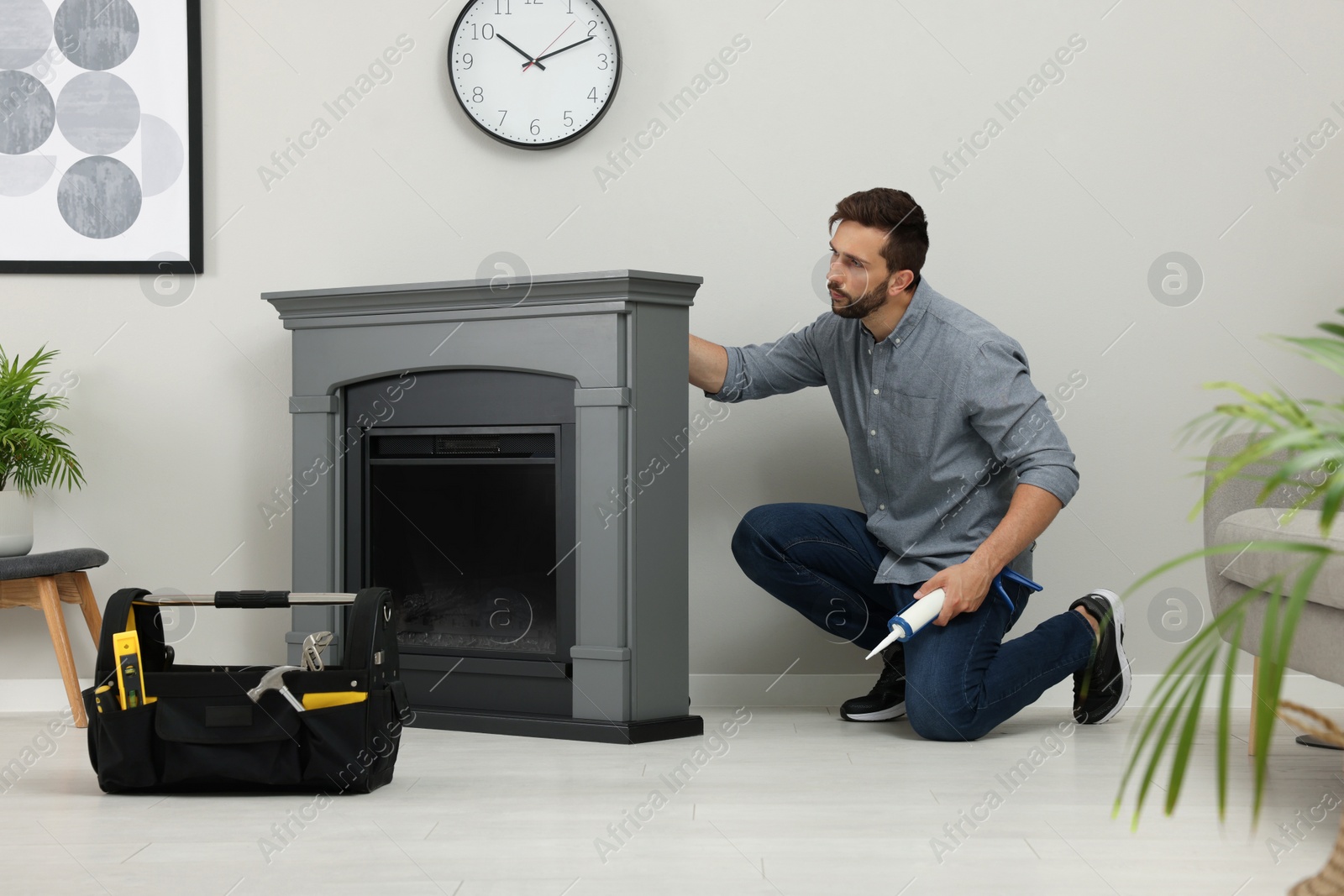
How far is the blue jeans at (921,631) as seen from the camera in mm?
2053

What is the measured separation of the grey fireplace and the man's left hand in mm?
481

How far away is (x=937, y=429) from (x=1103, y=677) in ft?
1.94

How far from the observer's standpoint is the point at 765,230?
2502 mm

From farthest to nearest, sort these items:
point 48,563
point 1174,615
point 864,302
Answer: point 1174,615, point 48,563, point 864,302

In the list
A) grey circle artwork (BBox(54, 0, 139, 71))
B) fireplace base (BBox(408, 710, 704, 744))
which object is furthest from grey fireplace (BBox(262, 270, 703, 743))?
grey circle artwork (BBox(54, 0, 139, 71))

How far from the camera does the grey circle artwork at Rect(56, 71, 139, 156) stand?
2.57 meters

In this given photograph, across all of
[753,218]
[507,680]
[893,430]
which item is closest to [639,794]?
[507,680]

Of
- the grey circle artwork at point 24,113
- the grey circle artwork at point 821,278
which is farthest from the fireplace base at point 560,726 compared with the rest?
the grey circle artwork at point 24,113

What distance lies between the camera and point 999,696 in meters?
2.06

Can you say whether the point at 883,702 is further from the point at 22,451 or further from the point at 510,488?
the point at 22,451

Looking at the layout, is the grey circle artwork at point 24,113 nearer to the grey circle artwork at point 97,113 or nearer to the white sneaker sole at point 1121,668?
the grey circle artwork at point 97,113

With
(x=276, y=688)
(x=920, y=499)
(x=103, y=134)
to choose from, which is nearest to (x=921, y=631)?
(x=920, y=499)

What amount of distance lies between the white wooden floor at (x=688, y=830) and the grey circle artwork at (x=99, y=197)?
47.7 inches

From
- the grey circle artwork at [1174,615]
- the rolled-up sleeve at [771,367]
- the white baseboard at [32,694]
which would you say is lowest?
the white baseboard at [32,694]
